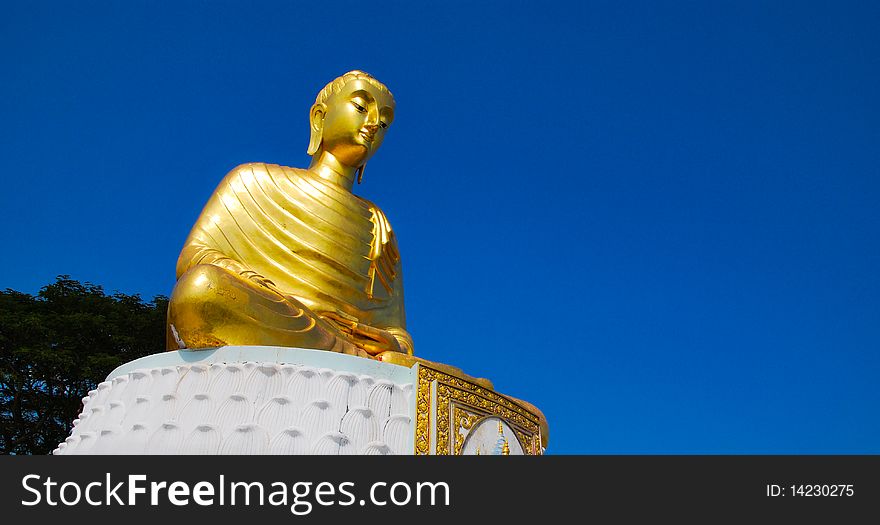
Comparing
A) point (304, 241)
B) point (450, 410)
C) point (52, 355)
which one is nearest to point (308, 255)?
point (304, 241)

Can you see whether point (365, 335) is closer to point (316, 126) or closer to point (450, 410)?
point (450, 410)

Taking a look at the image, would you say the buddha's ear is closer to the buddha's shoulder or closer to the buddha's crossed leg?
the buddha's shoulder

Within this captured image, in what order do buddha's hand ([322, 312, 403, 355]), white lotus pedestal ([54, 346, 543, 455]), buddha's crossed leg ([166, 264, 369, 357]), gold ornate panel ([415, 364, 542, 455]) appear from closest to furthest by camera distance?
white lotus pedestal ([54, 346, 543, 455]) → gold ornate panel ([415, 364, 542, 455]) → buddha's crossed leg ([166, 264, 369, 357]) → buddha's hand ([322, 312, 403, 355])

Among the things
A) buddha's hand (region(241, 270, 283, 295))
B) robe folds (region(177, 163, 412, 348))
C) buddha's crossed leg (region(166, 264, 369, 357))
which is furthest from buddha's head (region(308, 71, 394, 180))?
buddha's crossed leg (region(166, 264, 369, 357))

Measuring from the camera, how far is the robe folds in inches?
274

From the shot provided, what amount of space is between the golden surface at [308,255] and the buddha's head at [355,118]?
0.01 meters

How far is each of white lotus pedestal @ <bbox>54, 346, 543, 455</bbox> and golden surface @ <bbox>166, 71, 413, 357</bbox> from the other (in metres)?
0.36

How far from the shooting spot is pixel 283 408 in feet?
15.9

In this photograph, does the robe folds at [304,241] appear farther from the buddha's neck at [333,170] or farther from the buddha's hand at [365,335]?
the buddha's neck at [333,170]

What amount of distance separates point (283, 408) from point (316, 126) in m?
4.44

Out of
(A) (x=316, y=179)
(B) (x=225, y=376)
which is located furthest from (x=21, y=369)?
(B) (x=225, y=376)
